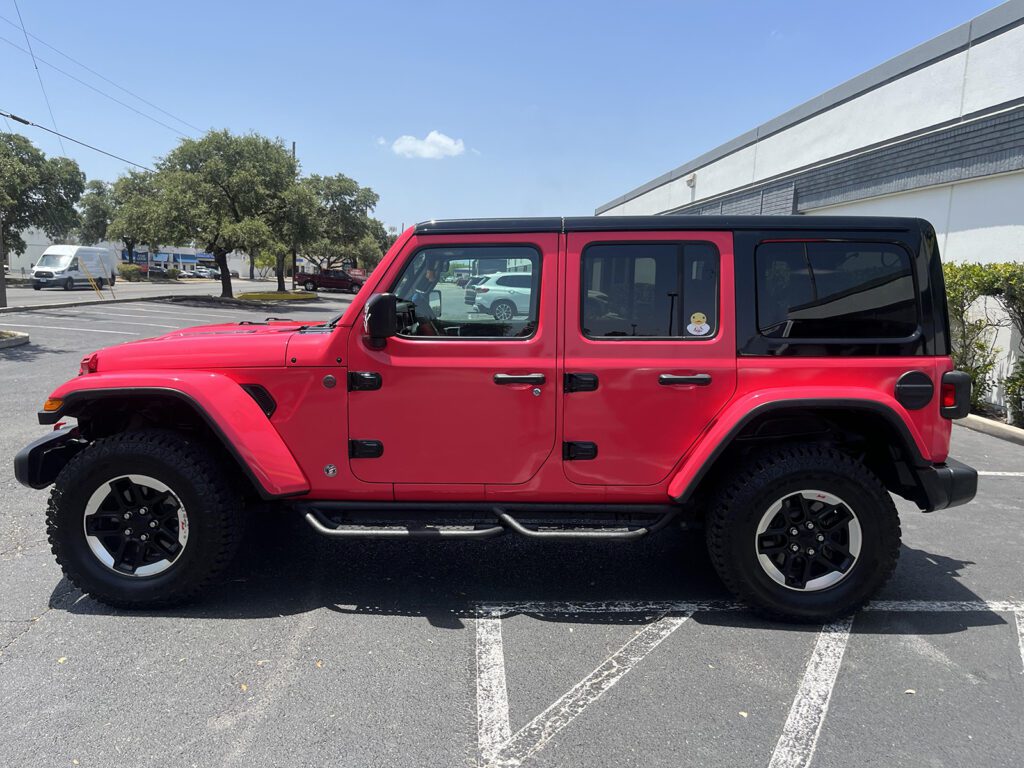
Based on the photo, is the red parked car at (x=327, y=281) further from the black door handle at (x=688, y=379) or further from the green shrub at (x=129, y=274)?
the black door handle at (x=688, y=379)

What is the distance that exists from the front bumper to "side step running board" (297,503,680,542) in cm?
129

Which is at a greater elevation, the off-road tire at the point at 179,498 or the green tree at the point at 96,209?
the green tree at the point at 96,209

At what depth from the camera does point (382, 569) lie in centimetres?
392

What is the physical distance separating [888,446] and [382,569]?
2826 millimetres

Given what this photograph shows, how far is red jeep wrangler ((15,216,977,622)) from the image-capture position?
3.27m

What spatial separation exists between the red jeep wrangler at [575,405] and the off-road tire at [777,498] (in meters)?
0.01

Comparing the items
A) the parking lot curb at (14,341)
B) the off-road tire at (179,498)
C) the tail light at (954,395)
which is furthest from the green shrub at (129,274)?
the tail light at (954,395)

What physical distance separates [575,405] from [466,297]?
78 centimetres

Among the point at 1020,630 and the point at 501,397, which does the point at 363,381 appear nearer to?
the point at 501,397

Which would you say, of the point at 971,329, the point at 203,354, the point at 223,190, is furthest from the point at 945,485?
the point at 223,190

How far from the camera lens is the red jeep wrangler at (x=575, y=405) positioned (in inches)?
129

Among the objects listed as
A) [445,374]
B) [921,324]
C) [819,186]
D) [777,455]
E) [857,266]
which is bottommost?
[777,455]

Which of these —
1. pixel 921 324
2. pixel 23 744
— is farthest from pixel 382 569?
pixel 921 324

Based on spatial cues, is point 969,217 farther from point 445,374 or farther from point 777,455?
point 445,374
